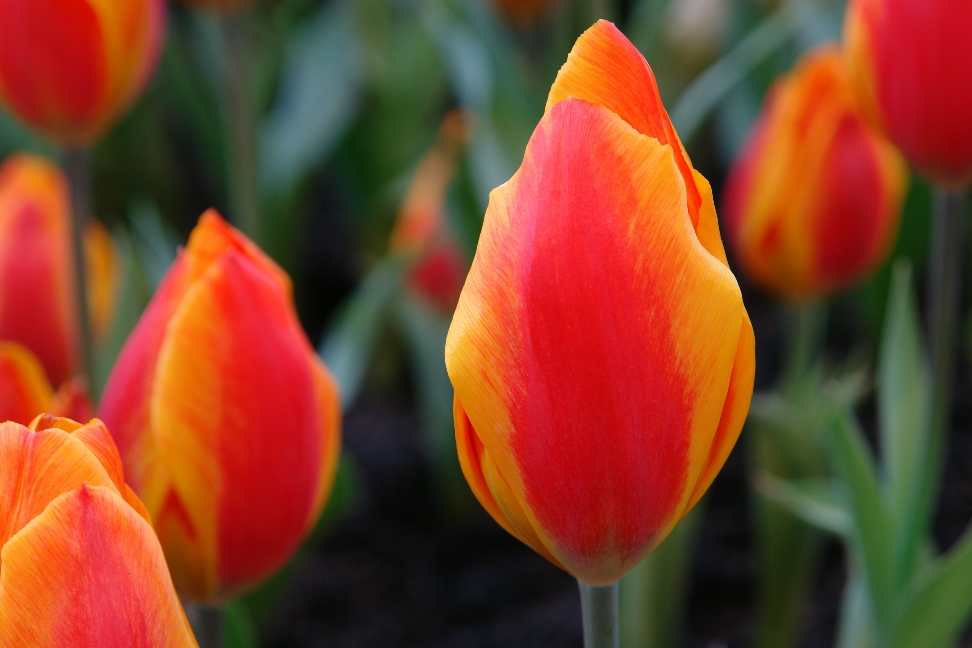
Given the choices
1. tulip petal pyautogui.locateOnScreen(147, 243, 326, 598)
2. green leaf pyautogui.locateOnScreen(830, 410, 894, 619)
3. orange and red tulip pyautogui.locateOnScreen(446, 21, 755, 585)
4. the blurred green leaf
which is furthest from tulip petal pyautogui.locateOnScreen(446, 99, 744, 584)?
the blurred green leaf

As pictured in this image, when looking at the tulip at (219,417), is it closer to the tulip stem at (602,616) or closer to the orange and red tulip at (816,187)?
the tulip stem at (602,616)

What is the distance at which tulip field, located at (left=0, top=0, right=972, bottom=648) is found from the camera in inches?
9.0

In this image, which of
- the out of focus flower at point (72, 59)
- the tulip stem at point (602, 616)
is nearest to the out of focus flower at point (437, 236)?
the out of focus flower at point (72, 59)

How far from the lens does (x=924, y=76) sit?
41cm

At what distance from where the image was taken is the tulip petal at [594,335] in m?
0.22

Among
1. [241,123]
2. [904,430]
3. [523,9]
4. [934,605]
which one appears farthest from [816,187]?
[523,9]

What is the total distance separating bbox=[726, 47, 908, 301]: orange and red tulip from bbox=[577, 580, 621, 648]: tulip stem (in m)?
0.40

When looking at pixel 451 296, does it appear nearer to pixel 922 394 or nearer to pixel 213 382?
pixel 922 394

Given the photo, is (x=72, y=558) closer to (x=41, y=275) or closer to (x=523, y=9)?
(x=41, y=275)

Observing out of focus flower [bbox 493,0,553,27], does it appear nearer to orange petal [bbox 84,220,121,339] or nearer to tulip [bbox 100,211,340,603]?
orange petal [bbox 84,220,121,339]

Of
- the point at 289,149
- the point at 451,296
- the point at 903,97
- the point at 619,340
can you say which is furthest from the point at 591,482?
the point at 289,149

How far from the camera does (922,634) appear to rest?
1.44 feet

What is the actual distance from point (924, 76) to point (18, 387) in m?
0.35

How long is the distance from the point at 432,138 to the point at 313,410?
0.82 meters
